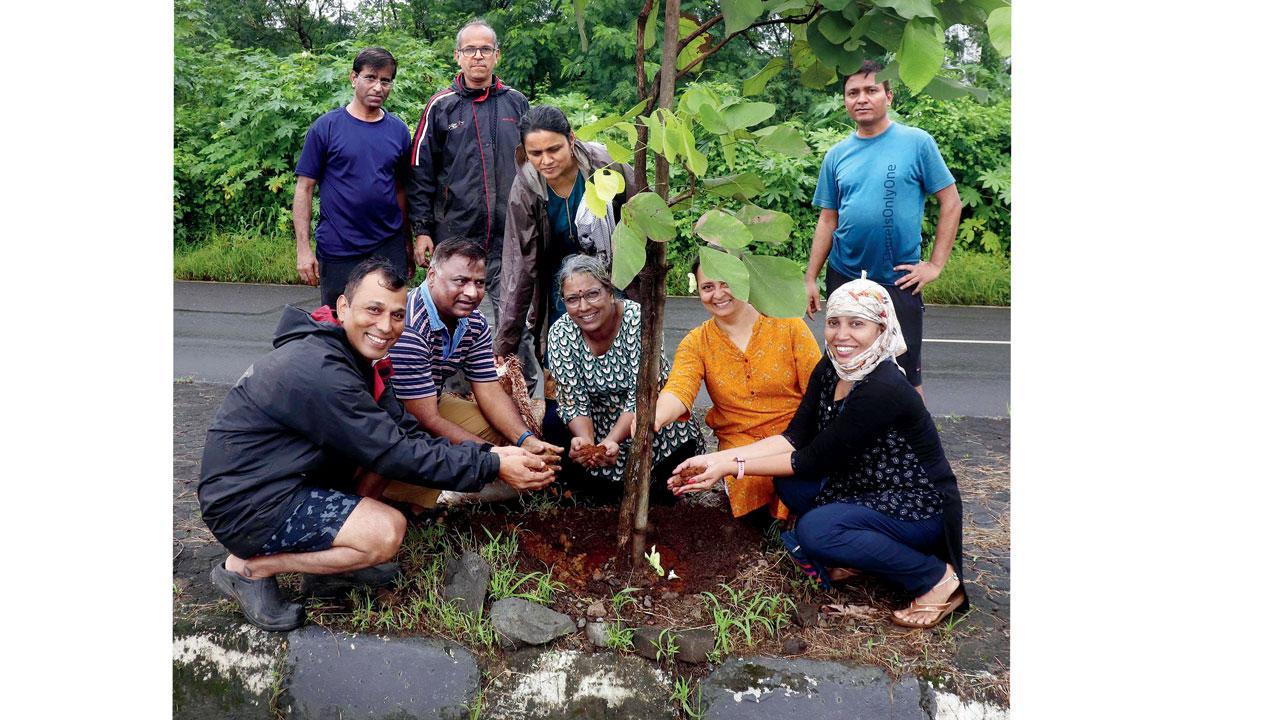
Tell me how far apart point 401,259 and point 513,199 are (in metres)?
1.48

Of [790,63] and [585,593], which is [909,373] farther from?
[585,593]

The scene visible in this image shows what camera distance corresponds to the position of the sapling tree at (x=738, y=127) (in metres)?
2.54

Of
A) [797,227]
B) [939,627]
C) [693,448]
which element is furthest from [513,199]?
[797,227]

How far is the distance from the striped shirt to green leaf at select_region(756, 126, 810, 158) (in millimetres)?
1423

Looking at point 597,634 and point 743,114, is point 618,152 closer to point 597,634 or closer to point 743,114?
point 743,114

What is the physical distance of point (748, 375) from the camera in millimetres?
3646

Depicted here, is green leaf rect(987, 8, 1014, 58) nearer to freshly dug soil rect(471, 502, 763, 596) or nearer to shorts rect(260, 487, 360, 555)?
freshly dug soil rect(471, 502, 763, 596)

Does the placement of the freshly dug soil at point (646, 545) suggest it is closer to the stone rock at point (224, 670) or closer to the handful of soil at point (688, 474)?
the handful of soil at point (688, 474)

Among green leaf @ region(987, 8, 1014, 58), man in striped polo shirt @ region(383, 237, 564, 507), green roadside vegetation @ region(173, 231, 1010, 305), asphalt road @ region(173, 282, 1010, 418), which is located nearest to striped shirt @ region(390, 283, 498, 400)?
man in striped polo shirt @ region(383, 237, 564, 507)

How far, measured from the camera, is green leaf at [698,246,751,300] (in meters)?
2.68

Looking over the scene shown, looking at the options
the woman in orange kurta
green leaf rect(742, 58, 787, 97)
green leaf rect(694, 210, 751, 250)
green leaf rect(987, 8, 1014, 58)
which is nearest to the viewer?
green leaf rect(987, 8, 1014, 58)

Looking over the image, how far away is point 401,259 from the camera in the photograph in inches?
215

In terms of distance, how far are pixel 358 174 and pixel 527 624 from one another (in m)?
2.98

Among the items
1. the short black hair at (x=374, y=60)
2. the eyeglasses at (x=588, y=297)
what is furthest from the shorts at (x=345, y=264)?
the eyeglasses at (x=588, y=297)
